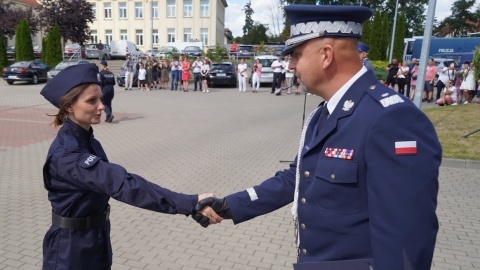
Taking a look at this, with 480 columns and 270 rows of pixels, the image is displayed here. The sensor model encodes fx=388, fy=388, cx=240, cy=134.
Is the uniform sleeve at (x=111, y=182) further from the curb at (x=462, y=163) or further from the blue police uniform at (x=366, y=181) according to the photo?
the curb at (x=462, y=163)

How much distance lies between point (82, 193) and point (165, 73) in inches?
822

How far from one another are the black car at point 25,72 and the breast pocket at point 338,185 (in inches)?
1021

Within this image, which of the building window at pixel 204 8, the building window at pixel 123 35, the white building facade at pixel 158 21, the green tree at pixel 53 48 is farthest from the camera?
the building window at pixel 123 35

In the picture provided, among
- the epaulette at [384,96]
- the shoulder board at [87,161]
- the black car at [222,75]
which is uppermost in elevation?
the epaulette at [384,96]

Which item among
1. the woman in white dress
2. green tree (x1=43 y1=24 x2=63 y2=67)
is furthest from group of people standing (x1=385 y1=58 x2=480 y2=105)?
green tree (x1=43 y1=24 x2=63 y2=67)

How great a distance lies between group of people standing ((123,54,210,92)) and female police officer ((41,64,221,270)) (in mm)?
19139

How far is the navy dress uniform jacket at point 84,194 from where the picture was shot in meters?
2.11

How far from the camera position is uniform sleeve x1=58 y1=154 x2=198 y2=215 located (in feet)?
6.89

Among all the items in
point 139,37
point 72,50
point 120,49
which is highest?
point 139,37

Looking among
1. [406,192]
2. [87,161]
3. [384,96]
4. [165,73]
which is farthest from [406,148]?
[165,73]

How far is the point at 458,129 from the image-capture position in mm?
10297

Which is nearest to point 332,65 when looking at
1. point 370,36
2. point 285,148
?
point 285,148

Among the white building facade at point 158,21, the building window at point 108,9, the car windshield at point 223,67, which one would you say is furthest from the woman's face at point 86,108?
the building window at point 108,9

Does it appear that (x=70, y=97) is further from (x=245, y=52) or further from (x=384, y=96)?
(x=245, y=52)
